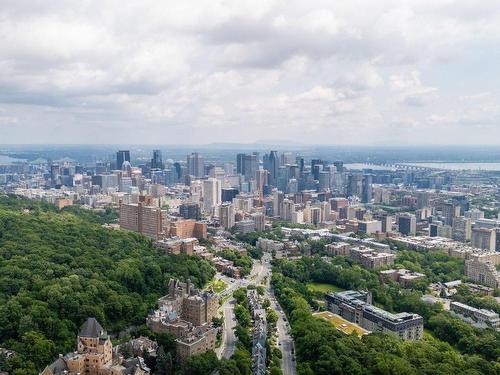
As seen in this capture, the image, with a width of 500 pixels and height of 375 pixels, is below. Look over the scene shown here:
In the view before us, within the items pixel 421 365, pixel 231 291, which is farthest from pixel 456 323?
pixel 231 291

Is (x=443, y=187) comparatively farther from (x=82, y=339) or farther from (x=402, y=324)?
(x=82, y=339)

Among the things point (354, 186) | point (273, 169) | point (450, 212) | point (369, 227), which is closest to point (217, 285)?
point (369, 227)

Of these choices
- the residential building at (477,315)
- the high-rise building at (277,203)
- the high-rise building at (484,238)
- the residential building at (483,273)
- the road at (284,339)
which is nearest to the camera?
the road at (284,339)

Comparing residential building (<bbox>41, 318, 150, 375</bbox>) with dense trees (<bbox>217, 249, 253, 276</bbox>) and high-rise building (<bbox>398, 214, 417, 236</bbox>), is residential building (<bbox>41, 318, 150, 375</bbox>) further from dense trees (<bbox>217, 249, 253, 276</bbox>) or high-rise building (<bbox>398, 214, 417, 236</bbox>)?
high-rise building (<bbox>398, 214, 417, 236</bbox>)

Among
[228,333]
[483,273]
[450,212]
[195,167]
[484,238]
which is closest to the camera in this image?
[228,333]

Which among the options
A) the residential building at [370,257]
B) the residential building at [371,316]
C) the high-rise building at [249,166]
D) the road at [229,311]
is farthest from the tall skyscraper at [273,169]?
the residential building at [371,316]

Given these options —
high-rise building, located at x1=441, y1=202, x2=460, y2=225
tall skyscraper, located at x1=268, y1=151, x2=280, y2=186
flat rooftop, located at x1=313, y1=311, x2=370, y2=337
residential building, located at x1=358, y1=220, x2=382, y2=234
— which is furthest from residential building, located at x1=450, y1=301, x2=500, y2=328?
tall skyscraper, located at x1=268, y1=151, x2=280, y2=186

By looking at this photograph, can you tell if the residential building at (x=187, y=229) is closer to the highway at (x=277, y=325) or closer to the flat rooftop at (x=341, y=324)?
the highway at (x=277, y=325)

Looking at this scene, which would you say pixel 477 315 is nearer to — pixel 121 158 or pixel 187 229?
pixel 187 229
